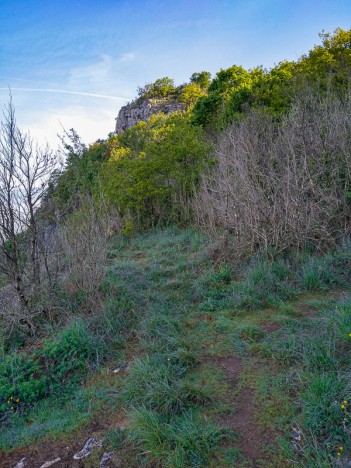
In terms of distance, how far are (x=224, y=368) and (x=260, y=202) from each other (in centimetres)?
319

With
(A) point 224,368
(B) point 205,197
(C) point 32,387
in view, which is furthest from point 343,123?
(C) point 32,387

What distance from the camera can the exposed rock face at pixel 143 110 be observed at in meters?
26.3

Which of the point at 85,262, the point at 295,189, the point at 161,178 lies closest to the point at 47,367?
the point at 85,262

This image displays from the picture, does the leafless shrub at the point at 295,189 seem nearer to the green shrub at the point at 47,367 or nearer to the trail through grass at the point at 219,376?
the trail through grass at the point at 219,376

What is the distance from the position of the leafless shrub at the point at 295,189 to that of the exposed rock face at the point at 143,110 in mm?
19628

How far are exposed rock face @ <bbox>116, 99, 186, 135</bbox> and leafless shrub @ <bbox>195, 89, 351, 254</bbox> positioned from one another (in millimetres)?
19628

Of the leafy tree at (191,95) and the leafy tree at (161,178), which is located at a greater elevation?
the leafy tree at (191,95)

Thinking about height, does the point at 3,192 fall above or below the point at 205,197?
above

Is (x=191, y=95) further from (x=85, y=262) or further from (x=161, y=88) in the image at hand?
(x=85, y=262)

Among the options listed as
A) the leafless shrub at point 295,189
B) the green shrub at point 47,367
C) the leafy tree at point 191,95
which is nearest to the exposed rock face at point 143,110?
the leafy tree at point 191,95

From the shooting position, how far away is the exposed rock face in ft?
86.4

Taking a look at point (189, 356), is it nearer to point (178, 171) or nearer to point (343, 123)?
point (343, 123)

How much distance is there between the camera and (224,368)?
342 centimetres

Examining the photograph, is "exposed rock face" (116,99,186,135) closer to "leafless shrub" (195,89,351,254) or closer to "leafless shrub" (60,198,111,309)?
"leafless shrub" (195,89,351,254)
